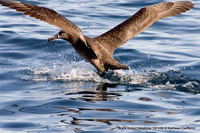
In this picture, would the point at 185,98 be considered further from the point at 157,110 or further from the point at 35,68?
the point at 35,68

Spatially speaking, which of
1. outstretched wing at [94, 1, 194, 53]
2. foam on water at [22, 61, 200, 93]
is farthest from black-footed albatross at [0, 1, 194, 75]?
foam on water at [22, 61, 200, 93]

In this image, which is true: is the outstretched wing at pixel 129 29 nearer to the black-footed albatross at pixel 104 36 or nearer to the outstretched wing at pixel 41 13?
the black-footed albatross at pixel 104 36

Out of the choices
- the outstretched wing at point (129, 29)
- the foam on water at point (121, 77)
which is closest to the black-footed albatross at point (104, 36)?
the outstretched wing at point (129, 29)

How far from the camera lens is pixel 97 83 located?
9.09 meters

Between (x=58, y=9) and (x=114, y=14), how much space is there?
2.12m

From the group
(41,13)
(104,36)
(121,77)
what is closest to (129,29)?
(104,36)

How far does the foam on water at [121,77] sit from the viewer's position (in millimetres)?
8844

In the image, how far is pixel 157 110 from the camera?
282 inches

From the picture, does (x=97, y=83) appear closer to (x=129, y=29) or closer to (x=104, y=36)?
(x=104, y=36)

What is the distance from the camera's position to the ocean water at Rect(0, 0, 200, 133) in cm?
652

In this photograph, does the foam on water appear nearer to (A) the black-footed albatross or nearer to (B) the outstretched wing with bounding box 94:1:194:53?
(A) the black-footed albatross

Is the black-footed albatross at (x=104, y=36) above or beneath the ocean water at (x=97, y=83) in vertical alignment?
above

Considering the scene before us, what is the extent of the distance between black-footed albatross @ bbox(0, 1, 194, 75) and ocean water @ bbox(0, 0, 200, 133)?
15.3 inches

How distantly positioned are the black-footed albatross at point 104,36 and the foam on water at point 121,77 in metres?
0.29
